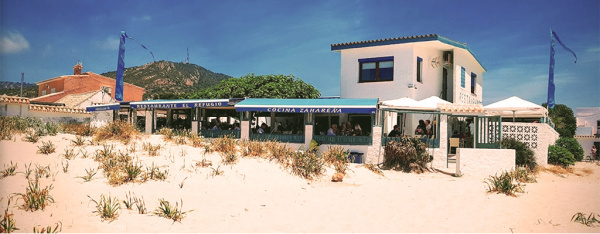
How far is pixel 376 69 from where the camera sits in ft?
65.9

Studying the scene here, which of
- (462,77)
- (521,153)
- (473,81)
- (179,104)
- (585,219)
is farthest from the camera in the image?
(473,81)

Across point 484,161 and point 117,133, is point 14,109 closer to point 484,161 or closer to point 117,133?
point 117,133

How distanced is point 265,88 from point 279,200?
66.8 feet

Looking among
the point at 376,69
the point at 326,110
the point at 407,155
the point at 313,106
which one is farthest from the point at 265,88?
the point at 407,155

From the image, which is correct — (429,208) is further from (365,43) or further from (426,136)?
(365,43)

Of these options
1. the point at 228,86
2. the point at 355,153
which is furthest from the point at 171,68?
the point at 355,153

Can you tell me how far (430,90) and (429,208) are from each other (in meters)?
12.8

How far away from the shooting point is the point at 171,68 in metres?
72.3

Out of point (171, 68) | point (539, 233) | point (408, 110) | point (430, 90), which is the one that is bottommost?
point (539, 233)

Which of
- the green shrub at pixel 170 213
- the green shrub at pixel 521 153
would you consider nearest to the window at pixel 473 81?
the green shrub at pixel 521 153

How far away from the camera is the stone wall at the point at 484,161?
13.4 meters

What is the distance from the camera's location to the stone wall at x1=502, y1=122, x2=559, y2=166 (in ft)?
51.3

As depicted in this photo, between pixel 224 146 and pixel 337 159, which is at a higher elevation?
pixel 224 146

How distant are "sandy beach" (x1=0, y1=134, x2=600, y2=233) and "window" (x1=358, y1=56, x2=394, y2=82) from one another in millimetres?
8271
